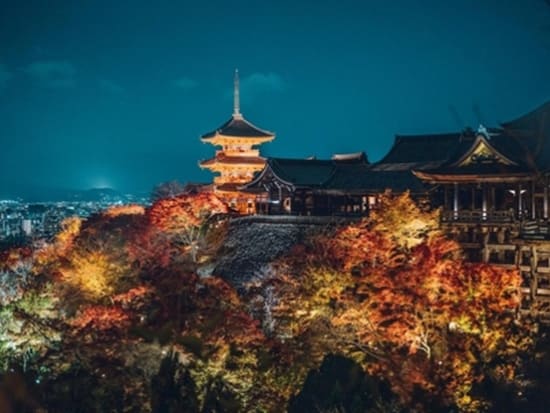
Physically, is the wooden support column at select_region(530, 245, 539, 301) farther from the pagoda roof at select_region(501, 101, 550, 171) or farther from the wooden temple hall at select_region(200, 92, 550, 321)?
the pagoda roof at select_region(501, 101, 550, 171)

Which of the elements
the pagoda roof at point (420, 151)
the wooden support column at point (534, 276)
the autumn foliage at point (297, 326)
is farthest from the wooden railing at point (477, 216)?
the pagoda roof at point (420, 151)

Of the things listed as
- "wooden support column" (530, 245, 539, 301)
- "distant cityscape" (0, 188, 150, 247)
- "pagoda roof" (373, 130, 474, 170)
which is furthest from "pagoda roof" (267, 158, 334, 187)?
"distant cityscape" (0, 188, 150, 247)

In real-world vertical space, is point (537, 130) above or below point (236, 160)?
below

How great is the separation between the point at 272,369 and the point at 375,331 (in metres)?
3.27

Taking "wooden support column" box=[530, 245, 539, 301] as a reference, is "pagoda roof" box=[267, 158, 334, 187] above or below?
above

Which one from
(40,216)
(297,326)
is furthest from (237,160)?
(40,216)

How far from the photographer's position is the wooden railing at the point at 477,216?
75.4 feet

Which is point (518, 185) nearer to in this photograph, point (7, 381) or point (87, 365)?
point (87, 365)

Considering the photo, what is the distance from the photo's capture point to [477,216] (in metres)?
23.7

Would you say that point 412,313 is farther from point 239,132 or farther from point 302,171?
point 239,132

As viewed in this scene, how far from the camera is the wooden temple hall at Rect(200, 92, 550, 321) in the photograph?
22078mm

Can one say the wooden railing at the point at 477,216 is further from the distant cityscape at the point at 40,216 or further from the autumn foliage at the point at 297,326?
the distant cityscape at the point at 40,216

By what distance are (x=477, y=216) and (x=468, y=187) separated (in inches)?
86.7

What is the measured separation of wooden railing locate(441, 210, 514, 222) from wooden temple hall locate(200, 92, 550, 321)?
0.11 ft
